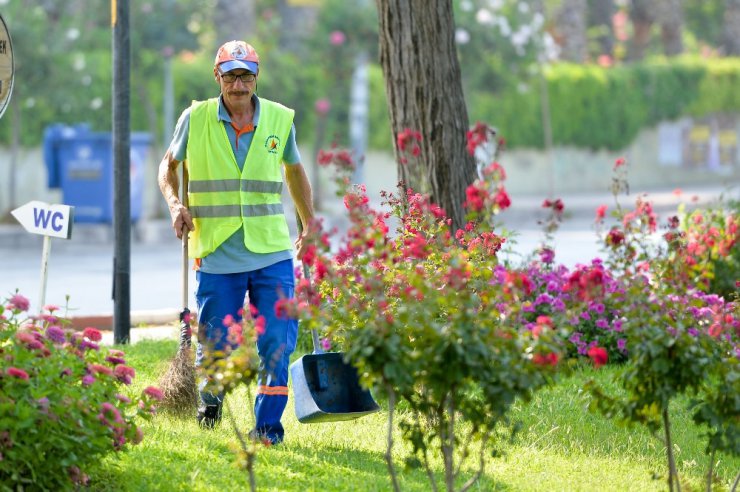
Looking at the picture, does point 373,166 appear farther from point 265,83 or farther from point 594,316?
point 594,316

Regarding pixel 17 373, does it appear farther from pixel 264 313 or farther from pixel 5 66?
pixel 5 66

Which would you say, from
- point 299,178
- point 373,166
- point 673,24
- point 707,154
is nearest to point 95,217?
point 373,166

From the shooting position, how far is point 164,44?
990 inches

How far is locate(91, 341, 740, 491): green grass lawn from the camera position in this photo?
18.7ft

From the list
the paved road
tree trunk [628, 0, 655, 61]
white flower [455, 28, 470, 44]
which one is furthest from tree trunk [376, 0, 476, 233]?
tree trunk [628, 0, 655, 61]

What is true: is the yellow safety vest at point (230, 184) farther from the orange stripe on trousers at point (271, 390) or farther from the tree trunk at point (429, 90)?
the tree trunk at point (429, 90)

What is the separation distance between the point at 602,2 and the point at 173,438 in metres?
40.5

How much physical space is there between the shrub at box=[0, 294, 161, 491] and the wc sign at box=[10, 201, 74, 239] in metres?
1.86

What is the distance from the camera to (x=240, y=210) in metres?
6.45

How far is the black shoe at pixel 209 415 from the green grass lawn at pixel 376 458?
6 centimetres

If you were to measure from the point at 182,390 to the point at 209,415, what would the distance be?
0.77 ft

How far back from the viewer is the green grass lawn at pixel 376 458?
5.69 meters

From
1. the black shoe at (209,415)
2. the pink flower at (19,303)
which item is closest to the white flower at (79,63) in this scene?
the black shoe at (209,415)

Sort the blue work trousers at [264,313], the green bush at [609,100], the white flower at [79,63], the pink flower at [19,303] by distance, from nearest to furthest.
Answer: the pink flower at [19,303] → the blue work trousers at [264,313] → the white flower at [79,63] → the green bush at [609,100]
